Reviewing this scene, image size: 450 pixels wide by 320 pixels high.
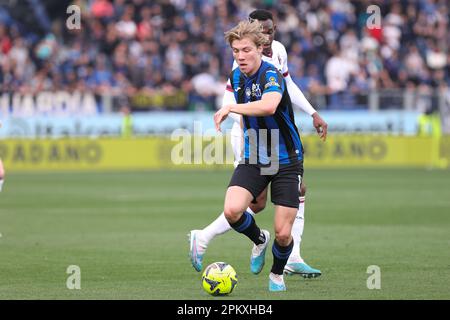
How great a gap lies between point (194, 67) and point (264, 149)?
74.0 ft

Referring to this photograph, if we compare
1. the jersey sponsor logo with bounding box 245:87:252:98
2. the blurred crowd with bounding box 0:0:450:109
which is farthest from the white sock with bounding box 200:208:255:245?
the blurred crowd with bounding box 0:0:450:109

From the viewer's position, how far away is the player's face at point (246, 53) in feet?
29.1

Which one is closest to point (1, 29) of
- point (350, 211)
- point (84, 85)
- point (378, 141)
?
point (84, 85)

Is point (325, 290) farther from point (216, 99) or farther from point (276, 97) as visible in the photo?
point (216, 99)

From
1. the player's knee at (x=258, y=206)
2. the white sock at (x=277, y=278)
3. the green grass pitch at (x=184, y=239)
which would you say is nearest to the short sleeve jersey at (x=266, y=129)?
the player's knee at (x=258, y=206)

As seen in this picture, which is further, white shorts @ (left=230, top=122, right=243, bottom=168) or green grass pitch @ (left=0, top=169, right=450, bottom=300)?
white shorts @ (left=230, top=122, right=243, bottom=168)

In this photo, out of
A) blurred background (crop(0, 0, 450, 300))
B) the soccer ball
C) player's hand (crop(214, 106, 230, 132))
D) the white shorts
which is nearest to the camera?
player's hand (crop(214, 106, 230, 132))

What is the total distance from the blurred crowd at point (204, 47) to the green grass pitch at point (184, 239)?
19.7 ft

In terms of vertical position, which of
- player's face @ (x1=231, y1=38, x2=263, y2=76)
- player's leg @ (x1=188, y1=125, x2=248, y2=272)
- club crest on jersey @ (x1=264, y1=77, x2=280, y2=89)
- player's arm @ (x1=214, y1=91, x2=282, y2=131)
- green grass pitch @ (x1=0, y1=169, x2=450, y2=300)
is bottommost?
green grass pitch @ (x1=0, y1=169, x2=450, y2=300)

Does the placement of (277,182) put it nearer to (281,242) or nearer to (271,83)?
(281,242)

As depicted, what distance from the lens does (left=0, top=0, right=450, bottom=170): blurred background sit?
29547 mm

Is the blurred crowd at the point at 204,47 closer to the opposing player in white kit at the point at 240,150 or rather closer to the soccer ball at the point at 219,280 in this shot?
the opposing player in white kit at the point at 240,150

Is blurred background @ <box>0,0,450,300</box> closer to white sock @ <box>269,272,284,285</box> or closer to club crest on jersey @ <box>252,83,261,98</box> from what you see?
white sock @ <box>269,272,284,285</box>

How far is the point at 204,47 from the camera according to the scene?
3170 cm
